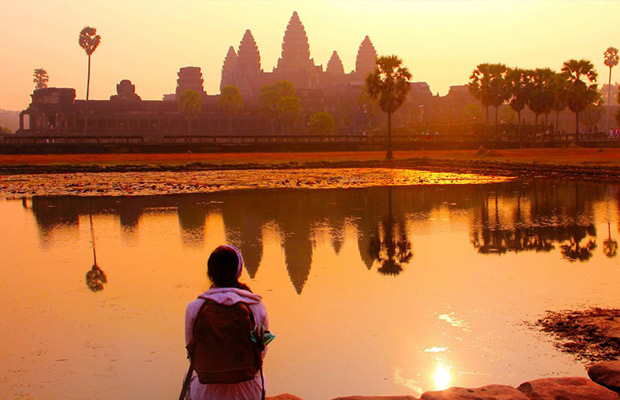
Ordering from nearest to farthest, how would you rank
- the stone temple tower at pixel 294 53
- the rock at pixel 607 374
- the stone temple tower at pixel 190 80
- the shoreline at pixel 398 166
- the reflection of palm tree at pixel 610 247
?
the rock at pixel 607 374 → the reflection of palm tree at pixel 610 247 → the shoreline at pixel 398 166 → the stone temple tower at pixel 190 80 → the stone temple tower at pixel 294 53

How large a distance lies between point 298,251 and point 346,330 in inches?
165

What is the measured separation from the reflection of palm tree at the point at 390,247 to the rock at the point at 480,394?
4442mm

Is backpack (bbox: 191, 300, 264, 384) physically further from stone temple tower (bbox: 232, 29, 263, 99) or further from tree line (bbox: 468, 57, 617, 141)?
stone temple tower (bbox: 232, 29, 263, 99)

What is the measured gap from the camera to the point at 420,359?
5.61 metres

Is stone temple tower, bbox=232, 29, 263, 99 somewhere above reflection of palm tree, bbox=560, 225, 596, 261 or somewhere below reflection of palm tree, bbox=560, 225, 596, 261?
above

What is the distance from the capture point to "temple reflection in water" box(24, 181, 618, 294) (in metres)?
10.6

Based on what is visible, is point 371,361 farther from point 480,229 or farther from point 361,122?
point 361,122

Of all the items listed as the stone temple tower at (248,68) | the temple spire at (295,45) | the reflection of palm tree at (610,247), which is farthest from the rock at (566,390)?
the temple spire at (295,45)

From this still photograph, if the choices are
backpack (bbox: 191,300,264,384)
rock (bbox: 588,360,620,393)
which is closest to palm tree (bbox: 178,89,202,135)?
rock (bbox: 588,360,620,393)

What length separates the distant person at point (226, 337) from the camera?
12.0ft

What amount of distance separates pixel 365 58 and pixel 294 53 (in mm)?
27971

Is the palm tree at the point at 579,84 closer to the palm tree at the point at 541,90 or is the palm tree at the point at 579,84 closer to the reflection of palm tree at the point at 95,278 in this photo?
the palm tree at the point at 541,90

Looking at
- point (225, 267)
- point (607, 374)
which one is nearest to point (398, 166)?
point (607, 374)

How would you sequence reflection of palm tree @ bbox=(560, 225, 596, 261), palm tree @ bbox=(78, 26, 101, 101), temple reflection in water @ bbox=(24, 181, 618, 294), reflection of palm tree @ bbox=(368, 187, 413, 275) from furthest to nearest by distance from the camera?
palm tree @ bbox=(78, 26, 101, 101) < temple reflection in water @ bbox=(24, 181, 618, 294) < reflection of palm tree @ bbox=(560, 225, 596, 261) < reflection of palm tree @ bbox=(368, 187, 413, 275)
